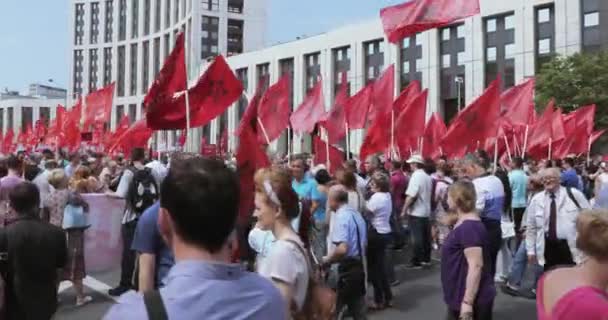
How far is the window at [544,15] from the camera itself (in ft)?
142

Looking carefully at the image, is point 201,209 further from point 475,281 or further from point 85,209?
point 85,209

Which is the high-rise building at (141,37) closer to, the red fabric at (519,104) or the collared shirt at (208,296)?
the red fabric at (519,104)

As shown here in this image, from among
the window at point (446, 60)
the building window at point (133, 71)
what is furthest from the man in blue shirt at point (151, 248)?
the building window at point (133, 71)

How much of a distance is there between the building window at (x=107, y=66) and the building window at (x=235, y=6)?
24.7 m

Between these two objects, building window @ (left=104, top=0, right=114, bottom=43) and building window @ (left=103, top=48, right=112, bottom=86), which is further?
building window @ (left=104, top=0, right=114, bottom=43)

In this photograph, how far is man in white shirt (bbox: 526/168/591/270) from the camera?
6906mm

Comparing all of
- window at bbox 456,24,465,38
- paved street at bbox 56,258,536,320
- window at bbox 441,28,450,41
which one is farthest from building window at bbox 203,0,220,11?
paved street at bbox 56,258,536,320

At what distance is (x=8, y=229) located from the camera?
15.9 ft

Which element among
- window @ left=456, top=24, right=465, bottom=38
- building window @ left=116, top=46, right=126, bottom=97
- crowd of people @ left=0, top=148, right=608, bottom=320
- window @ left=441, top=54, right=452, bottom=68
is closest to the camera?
crowd of people @ left=0, top=148, right=608, bottom=320

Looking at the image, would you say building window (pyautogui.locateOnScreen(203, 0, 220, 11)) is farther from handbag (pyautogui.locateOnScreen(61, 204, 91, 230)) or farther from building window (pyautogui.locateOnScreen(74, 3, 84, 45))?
handbag (pyautogui.locateOnScreen(61, 204, 91, 230))

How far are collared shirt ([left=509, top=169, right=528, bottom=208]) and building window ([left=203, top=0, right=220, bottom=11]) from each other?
233 ft

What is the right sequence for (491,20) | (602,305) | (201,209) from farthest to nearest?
(491,20), (602,305), (201,209)

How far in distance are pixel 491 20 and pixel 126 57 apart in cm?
6015

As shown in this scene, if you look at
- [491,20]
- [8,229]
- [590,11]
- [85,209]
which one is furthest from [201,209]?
[491,20]
